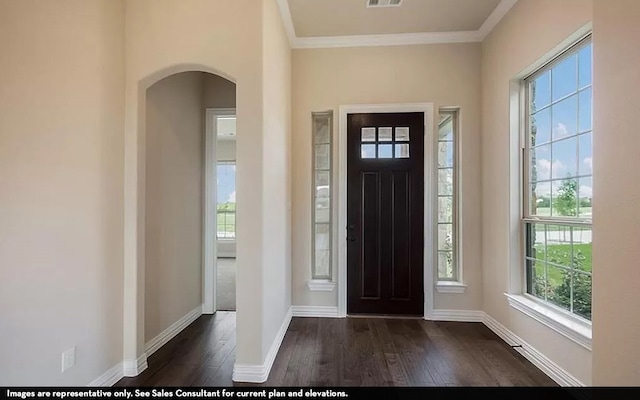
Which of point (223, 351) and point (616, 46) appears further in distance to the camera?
point (223, 351)

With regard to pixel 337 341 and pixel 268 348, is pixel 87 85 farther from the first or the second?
pixel 337 341

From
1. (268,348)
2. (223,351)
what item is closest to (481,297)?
(268,348)

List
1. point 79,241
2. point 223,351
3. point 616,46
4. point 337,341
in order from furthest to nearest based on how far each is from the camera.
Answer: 1. point 337,341
2. point 223,351
3. point 79,241
4. point 616,46

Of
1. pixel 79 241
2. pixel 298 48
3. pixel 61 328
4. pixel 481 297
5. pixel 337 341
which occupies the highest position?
pixel 298 48

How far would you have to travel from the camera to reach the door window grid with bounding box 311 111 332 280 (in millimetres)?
3984

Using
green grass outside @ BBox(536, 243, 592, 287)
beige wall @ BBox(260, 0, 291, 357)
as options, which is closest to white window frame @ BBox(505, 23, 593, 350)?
green grass outside @ BBox(536, 243, 592, 287)

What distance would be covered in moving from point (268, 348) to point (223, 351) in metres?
0.53

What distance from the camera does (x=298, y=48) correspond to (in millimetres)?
3889

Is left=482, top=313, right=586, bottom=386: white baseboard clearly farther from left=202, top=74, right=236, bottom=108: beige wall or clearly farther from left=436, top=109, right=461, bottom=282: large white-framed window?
left=202, top=74, right=236, bottom=108: beige wall

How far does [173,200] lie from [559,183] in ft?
10.9

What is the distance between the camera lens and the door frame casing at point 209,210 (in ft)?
12.6

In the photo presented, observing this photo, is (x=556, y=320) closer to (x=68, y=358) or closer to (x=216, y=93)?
(x=68, y=358)

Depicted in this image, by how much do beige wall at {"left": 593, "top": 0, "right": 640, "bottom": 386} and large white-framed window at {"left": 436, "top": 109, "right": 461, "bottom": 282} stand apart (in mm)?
2176

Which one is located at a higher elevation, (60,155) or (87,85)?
(87,85)
